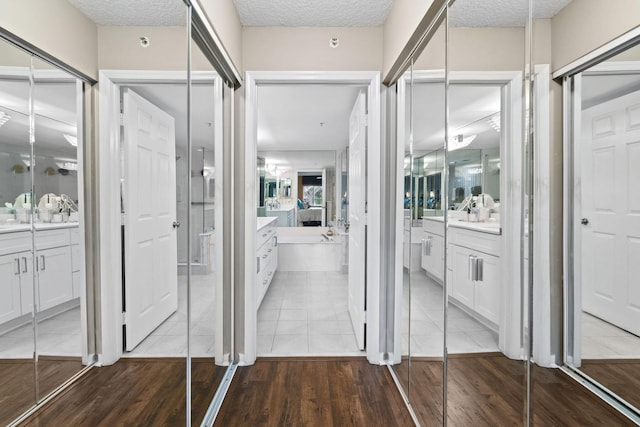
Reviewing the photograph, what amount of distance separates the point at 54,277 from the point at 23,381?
161mm

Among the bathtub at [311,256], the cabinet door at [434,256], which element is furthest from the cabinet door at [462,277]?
the bathtub at [311,256]

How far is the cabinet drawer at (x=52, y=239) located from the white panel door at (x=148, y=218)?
0.98 feet

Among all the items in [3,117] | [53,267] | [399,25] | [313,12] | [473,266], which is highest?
[313,12]

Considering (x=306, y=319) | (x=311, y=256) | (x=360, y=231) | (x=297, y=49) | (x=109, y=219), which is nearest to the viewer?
(x=109, y=219)

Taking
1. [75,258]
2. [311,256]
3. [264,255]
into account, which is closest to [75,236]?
[75,258]

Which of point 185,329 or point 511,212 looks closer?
point 511,212

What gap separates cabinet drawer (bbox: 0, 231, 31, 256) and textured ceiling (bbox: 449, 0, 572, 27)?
103 cm

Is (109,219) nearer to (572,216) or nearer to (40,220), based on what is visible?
(40,220)

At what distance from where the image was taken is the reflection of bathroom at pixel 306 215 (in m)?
3.08

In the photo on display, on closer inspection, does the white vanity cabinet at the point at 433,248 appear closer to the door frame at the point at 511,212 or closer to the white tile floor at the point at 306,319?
the door frame at the point at 511,212

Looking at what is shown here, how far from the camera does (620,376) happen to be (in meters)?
0.52

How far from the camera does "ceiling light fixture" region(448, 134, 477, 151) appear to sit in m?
1.18

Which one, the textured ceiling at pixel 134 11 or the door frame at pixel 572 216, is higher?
the textured ceiling at pixel 134 11

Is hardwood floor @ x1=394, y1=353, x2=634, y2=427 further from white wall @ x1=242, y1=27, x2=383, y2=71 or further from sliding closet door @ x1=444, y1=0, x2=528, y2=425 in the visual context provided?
white wall @ x1=242, y1=27, x2=383, y2=71
